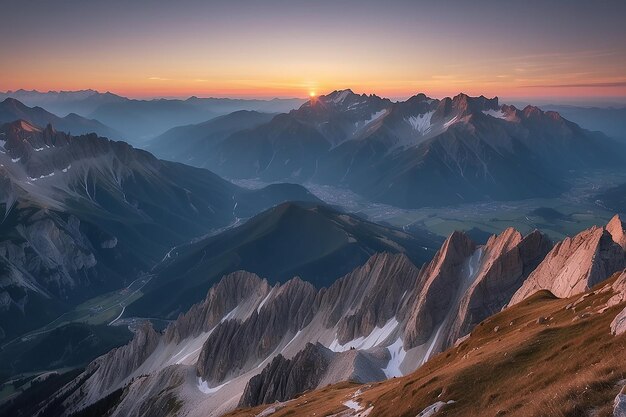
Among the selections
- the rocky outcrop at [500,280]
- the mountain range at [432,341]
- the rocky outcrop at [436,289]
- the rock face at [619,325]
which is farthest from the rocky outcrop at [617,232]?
the rock face at [619,325]

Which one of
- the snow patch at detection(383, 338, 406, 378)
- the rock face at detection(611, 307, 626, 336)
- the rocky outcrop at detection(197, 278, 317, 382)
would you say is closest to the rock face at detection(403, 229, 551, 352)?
the snow patch at detection(383, 338, 406, 378)

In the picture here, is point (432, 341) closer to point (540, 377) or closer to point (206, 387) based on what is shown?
point (206, 387)

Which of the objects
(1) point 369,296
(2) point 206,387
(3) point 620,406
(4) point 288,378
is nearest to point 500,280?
(1) point 369,296

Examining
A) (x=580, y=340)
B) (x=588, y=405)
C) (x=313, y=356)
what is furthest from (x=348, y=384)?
(x=588, y=405)

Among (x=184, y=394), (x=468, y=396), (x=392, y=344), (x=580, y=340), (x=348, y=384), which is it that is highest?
(x=580, y=340)

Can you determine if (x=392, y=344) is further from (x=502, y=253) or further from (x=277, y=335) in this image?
(x=277, y=335)
